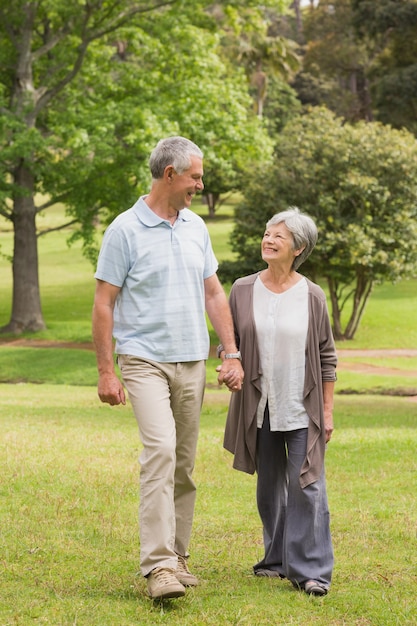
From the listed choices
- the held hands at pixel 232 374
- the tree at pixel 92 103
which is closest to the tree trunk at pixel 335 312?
the tree at pixel 92 103

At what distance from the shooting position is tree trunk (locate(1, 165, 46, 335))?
104 ft

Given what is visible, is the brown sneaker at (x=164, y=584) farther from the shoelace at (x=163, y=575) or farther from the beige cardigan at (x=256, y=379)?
the beige cardigan at (x=256, y=379)

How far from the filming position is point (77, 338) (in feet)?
102

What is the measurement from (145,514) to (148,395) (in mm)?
617

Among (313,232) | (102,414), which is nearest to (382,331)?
(102,414)

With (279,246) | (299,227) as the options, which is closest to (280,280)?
(279,246)

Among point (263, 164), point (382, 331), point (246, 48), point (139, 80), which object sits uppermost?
point (246, 48)

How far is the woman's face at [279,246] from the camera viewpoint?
5.99 m

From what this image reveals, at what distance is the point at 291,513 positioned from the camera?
19.4ft

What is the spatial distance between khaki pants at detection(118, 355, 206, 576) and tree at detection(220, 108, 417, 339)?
22614mm

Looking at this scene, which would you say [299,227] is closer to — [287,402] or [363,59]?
[287,402]

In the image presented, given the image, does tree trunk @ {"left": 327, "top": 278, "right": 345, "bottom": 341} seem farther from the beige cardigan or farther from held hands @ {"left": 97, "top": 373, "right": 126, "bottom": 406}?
held hands @ {"left": 97, "top": 373, "right": 126, "bottom": 406}

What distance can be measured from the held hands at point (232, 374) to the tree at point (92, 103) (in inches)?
887

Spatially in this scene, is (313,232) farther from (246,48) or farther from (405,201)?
(246,48)
